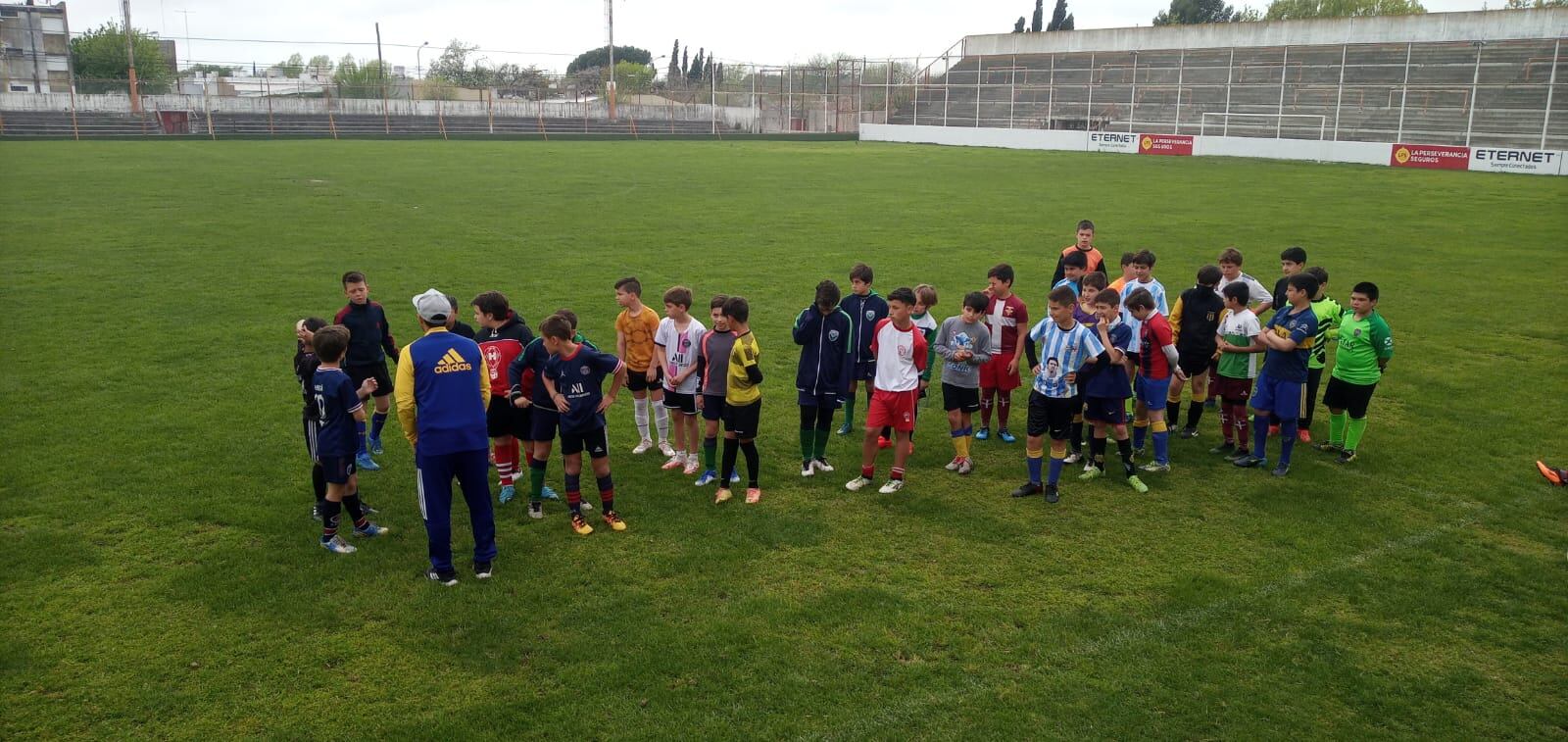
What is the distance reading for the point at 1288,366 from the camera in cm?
879

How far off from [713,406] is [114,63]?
260 feet

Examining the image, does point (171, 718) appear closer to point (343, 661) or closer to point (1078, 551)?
point (343, 661)

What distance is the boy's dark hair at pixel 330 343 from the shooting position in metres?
6.91

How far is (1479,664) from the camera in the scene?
5871 millimetres

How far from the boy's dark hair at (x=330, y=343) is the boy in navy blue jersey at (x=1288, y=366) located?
760 cm

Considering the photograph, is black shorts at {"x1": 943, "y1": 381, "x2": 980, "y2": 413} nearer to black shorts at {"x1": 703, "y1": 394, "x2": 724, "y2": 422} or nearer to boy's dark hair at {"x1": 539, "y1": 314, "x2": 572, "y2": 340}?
black shorts at {"x1": 703, "y1": 394, "x2": 724, "y2": 422}

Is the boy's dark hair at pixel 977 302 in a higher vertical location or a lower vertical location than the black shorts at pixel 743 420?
higher

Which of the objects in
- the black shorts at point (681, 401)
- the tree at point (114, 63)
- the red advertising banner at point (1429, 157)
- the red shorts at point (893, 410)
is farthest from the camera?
the tree at point (114, 63)

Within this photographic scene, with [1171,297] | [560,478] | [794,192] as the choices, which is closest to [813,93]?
[794,192]

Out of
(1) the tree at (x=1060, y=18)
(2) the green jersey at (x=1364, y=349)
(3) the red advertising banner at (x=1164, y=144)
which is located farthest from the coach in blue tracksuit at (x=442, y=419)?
(1) the tree at (x=1060, y=18)

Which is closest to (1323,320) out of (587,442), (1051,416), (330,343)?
(1051,416)

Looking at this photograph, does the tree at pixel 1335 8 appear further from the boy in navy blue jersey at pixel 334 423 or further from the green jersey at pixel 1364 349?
the boy in navy blue jersey at pixel 334 423

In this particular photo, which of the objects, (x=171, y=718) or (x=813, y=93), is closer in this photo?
(x=171, y=718)

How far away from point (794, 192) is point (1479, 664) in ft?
84.2
